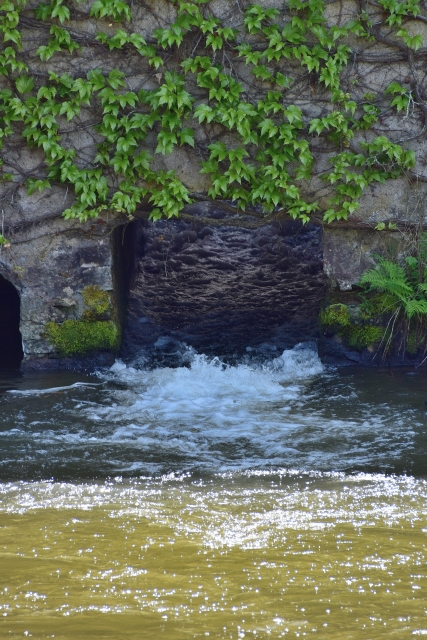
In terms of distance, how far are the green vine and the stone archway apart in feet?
6.18

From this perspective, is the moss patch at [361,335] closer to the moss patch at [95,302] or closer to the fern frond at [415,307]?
the fern frond at [415,307]

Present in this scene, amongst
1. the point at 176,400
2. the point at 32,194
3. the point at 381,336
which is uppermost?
the point at 32,194

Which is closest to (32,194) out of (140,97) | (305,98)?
(140,97)

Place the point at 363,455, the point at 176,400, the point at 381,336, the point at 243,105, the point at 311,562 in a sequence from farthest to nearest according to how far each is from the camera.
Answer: the point at 381,336 < the point at 243,105 < the point at 176,400 < the point at 363,455 < the point at 311,562

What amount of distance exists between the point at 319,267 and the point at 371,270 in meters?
1.62

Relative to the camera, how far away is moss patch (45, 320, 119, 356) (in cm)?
691

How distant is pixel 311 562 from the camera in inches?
111

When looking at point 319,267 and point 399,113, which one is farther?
point 319,267

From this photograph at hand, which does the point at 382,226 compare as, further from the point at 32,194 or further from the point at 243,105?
the point at 32,194

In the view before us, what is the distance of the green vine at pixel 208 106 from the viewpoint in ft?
Result: 20.7

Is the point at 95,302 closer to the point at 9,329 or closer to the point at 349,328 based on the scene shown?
the point at 9,329

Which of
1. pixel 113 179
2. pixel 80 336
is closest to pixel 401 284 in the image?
pixel 113 179

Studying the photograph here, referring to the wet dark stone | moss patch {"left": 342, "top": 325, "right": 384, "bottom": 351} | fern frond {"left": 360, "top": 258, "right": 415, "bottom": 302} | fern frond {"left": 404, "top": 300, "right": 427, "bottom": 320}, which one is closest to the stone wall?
fern frond {"left": 360, "top": 258, "right": 415, "bottom": 302}

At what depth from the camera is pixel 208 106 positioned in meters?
6.41
